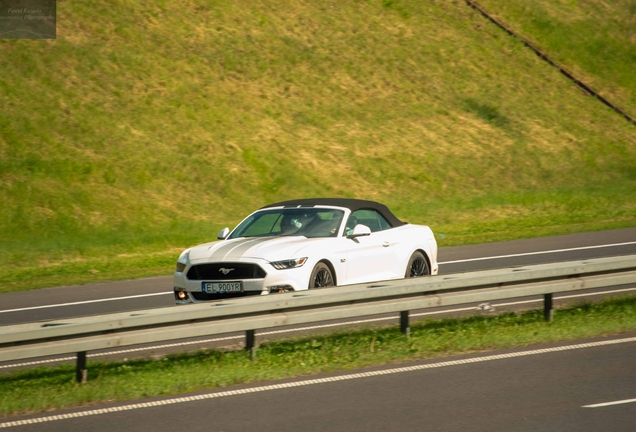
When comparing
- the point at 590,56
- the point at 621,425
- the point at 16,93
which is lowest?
the point at 621,425

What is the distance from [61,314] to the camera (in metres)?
13.4

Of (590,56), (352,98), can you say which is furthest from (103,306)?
(590,56)

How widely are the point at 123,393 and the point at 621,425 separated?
169 inches

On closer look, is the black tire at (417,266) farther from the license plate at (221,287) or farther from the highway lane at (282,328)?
the license plate at (221,287)

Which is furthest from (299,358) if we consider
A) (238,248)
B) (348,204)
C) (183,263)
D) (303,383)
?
(348,204)

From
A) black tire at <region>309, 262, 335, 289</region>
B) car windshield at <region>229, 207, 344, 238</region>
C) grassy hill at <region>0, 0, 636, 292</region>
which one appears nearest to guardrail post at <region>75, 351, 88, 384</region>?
black tire at <region>309, 262, 335, 289</region>

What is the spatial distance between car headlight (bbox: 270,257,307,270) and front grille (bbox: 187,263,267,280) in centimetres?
18

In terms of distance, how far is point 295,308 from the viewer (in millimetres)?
9555

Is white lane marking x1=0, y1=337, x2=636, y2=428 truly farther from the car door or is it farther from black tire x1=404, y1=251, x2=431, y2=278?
black tire x1=404, y1=251, x2=431, y2=278

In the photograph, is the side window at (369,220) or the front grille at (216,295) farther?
the side window at (369,220)

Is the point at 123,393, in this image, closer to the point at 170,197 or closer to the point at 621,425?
the point at 621,425

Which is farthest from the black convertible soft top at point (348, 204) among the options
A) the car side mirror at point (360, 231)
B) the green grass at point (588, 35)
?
the green grass at point (588, 35)
